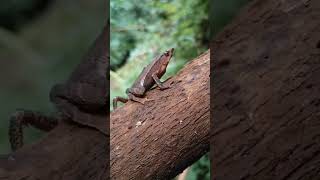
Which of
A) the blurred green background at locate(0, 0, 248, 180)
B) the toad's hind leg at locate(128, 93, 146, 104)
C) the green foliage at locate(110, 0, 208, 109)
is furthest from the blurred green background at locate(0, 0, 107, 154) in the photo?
the green foliage at locate(110, 0, 208, 109)

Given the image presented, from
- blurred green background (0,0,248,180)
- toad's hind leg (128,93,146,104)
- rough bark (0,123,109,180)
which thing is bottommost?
rough bark (0,123,109,180)

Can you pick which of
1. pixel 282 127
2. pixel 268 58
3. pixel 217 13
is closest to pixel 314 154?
pixel 282 127

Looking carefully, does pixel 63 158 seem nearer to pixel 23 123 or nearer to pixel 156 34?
pixel 23 123

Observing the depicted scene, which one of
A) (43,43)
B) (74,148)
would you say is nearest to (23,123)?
(74,148)

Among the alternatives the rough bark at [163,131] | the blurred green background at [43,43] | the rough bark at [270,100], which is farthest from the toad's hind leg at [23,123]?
the rough bark at [270,100]

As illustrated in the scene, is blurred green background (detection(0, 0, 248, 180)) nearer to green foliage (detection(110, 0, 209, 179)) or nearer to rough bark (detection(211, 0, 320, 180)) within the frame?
green foliage (detection(110, 0, 209, 179))

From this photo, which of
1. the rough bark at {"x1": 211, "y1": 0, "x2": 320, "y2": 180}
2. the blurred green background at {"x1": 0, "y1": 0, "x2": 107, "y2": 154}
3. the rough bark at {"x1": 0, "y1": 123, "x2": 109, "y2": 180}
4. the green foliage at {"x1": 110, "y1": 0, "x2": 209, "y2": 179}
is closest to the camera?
the rough bark at {"x1": 0, "y1": 123, "x2": 109, "y2": 180}

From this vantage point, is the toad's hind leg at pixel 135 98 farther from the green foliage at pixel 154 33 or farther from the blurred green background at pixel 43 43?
the green foliage at pixel 154 33

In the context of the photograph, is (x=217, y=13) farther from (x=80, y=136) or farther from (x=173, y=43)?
(x=80, y=136)
